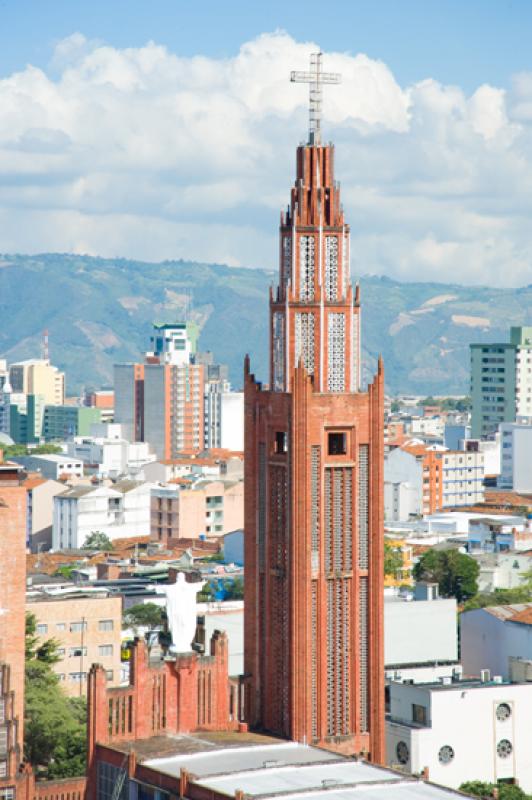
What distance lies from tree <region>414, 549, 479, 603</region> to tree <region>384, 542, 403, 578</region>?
17.4 ft

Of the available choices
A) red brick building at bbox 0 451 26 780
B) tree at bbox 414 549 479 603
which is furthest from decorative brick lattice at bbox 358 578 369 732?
tree at bbox 414 549 479 603

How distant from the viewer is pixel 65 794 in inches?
1909

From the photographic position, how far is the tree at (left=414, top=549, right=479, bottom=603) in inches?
4178

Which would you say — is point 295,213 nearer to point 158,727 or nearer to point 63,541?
point 158,727

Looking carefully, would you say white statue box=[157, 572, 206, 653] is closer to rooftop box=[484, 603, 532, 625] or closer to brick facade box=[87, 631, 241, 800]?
brick facade box=[87, 631, 241, 800]

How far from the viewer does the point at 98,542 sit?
152 m

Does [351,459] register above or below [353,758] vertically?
above

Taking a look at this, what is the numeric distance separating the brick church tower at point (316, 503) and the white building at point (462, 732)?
13.6 m

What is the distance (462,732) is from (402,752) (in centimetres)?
199

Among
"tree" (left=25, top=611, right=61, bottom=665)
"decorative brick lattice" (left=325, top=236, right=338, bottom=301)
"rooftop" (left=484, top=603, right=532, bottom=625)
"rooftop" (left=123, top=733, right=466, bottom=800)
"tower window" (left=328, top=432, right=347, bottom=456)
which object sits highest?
"decorative brick lattice" (left=325, top=236, right=338, bottom=301)

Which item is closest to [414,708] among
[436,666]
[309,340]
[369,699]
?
[436,666]

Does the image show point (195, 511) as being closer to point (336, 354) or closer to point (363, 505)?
point (363, 505)

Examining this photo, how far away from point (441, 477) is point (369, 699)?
128 m

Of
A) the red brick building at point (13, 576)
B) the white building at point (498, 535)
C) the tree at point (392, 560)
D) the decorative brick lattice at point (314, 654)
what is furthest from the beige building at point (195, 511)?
the decorative brick lattice at point (314, 654)
